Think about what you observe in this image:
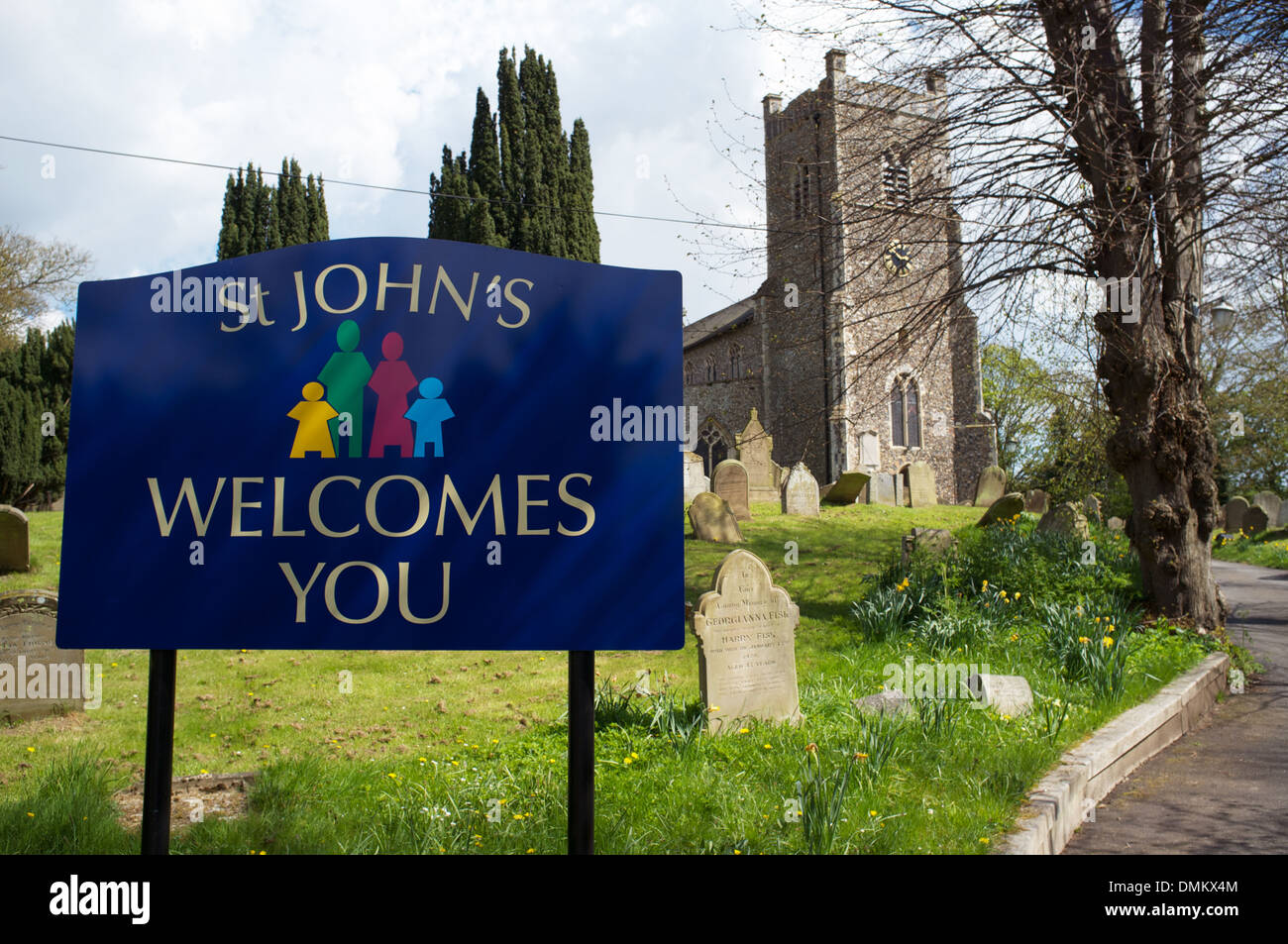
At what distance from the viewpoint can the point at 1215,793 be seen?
438 centimetres

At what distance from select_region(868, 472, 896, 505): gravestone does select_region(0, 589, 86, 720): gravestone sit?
613 inches

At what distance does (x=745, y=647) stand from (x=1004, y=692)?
5.33 ft

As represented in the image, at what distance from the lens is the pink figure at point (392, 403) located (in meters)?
2.31

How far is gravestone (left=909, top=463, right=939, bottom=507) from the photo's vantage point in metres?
19.3

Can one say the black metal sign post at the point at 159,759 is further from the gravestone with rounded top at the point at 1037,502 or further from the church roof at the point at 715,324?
the church roof at the point at 715,324

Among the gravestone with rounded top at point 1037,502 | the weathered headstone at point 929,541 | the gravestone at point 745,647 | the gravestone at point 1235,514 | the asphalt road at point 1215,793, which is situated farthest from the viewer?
the gravestone at point 1235,514

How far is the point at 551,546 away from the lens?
2283 mm

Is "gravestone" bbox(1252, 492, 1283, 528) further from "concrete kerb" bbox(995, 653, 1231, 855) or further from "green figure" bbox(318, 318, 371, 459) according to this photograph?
"green figure" bbox(318, 318, 371, 459)

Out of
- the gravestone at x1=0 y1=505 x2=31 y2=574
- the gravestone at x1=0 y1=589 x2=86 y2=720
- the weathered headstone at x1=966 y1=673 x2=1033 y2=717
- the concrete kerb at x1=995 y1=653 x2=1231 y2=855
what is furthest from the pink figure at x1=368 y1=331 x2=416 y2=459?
the gravestone at x1=0 y1=505 x2=31 y2=574

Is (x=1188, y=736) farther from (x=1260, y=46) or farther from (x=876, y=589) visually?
(x=1260, y=46)

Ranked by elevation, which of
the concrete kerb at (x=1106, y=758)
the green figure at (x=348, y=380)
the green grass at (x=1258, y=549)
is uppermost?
the green figure at (x=348, y=380)

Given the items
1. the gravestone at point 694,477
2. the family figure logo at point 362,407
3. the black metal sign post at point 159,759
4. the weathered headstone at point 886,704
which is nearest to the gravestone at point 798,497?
the gravestone at point 694,477

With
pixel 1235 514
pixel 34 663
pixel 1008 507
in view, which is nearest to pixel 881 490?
pixel 1008 507

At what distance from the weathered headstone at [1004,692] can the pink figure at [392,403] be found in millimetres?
4137
